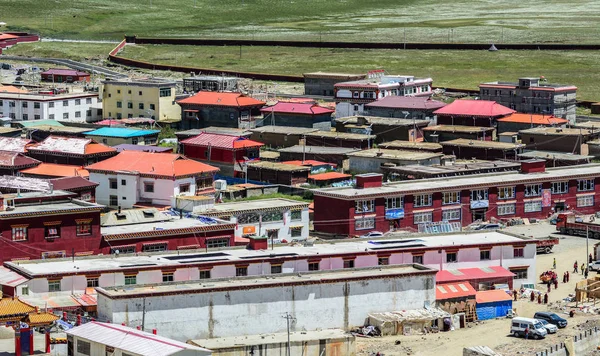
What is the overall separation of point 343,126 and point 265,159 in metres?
15.8

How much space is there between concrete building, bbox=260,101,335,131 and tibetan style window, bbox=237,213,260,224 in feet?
153

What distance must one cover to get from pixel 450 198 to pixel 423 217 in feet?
9.16

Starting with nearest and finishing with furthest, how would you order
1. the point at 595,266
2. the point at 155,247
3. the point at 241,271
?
the point at 241,271 < the point at 155,247 < the point at 595,266

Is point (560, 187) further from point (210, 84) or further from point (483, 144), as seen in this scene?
point (210, 84)

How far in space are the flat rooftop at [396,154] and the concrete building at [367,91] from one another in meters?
24.8

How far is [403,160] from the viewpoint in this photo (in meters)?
115

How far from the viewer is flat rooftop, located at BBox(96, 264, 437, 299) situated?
67.0 metres

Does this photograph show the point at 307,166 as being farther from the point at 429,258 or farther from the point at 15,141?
the point at 429,258

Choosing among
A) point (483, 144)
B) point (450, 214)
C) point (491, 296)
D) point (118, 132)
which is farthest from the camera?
point (118, 132)

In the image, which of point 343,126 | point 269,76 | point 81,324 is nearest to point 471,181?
point 343,126

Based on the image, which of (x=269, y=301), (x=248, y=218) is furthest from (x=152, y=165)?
(x=269, y=301)

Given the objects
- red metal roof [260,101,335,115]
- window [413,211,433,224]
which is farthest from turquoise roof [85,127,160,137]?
window [413,211,433,224]

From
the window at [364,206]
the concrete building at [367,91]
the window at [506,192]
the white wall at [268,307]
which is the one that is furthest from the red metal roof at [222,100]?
the white wall at [268,307]

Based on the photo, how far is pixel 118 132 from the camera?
128 metres
